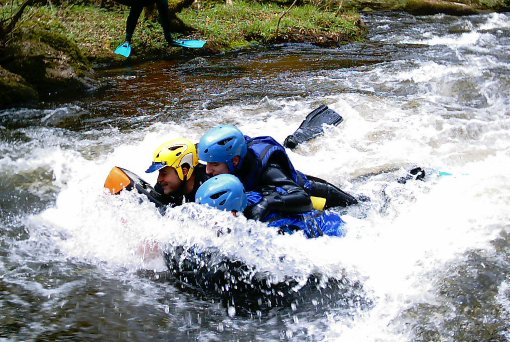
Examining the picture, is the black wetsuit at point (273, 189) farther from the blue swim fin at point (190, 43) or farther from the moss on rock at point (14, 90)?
the blue swim fin at point (190, 43)

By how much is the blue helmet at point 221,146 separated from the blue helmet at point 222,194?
14.3 inches

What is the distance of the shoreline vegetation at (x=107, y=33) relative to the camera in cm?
922

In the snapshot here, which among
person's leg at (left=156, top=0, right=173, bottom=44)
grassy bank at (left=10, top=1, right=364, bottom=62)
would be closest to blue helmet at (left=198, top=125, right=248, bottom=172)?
grassy bank at (left=10, top=1, right=364, bottom=62)

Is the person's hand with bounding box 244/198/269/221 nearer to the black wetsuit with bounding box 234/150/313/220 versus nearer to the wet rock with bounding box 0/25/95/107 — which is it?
the black wetsuit with bounding box 234/150/313/220

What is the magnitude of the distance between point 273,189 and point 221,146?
560 mm

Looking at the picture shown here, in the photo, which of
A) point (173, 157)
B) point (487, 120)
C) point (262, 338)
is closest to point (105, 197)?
point (173, 157)

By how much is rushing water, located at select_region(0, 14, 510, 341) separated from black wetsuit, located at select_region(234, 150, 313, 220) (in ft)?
0.58

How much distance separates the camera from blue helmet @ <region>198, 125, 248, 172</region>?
174 inches

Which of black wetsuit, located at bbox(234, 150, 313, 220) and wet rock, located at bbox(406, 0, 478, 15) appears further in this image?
wet rock, located at bbox(406, 0, 478, 15)

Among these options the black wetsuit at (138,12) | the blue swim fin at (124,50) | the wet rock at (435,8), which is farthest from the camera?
the wet rock at (435,8)

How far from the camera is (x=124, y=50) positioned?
35.9 feet

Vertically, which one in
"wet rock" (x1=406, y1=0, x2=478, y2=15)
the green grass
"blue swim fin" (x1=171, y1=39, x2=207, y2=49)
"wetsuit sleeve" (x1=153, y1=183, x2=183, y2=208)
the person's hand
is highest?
the person's hand

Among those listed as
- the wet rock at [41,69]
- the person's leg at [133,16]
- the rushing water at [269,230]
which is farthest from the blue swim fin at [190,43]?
the wet rock at [41,69]

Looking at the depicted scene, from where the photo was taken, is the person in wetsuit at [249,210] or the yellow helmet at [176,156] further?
the yellow helmet at [176,156]
